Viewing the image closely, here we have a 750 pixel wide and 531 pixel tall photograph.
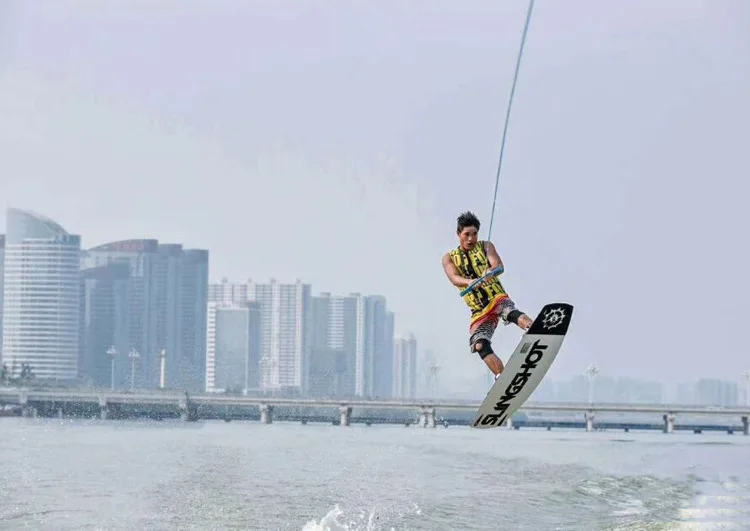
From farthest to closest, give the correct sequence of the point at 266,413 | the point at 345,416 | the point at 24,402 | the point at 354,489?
the point at 24,402 < the point at 266,413 < the point at 345,416 < the point at 354,489

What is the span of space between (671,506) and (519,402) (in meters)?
28.1

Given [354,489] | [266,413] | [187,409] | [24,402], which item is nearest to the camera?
[354,489]

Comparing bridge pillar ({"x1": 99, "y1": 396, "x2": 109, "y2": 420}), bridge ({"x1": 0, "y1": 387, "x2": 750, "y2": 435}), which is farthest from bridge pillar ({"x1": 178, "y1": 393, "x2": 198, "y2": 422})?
bridge pillar ({"x1": 99, "y1": 396, "x2": 109, "y2": 420})

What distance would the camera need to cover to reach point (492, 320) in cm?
1984

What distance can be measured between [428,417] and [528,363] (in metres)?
150

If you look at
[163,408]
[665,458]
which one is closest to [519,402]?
[665,458]

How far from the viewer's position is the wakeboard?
19516 mm

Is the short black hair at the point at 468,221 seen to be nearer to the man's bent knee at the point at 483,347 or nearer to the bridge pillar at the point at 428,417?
the man's bent knee at the point at 483,347

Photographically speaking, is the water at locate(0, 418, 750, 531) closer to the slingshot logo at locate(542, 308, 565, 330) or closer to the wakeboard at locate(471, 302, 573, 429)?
the wakeboard at locate(471, 302, 573, 429)

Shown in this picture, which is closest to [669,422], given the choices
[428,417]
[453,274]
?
[428,417]

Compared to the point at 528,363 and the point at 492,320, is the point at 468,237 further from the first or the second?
the point at 528,363

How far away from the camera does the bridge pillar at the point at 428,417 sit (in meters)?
164

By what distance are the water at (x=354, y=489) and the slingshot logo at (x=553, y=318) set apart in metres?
18.0

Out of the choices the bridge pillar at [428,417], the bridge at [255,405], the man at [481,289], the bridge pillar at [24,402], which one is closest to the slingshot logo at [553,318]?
the man at [481,289]
